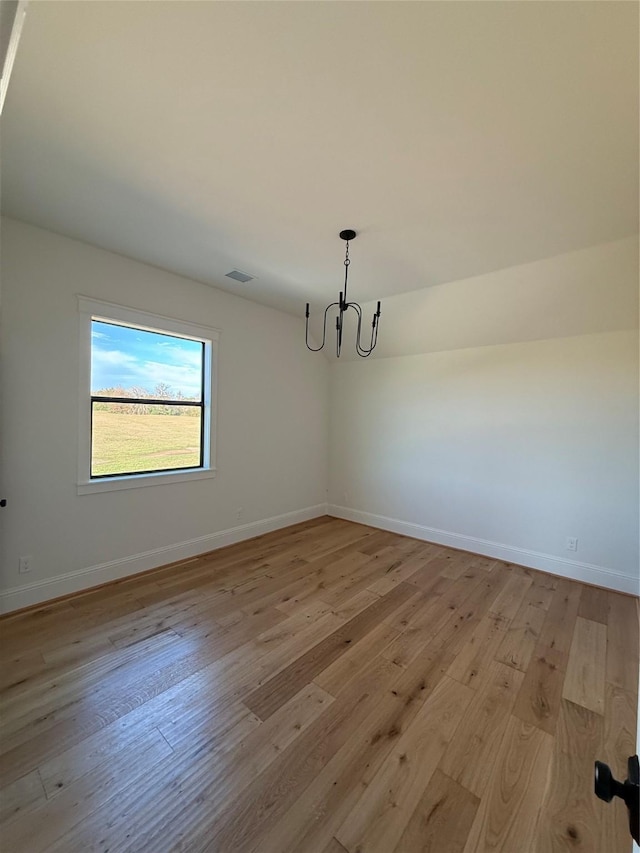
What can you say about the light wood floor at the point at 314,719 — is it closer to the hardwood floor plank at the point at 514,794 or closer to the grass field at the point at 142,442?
the hardwood floor plank at the point at 514,794

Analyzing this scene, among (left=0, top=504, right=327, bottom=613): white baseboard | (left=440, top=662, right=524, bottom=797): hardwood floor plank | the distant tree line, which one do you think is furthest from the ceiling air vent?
(left=440, top=662, right=524, bottom=797): hardwood floor plank

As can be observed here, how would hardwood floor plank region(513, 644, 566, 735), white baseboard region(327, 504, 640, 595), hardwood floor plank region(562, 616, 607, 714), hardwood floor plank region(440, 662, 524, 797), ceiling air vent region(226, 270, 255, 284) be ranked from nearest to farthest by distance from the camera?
hardwood floor plank region(440, 662, 524, 797) < hardwood floor plank region(513, 644, 566, 735) < hardwood floor plank region(562, 616, 607, 714) < white baseboard region(327, 504, 640, 595) < ceiling air vent region(226, 270, 255, 284)

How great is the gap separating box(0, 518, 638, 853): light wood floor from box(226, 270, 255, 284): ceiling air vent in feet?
9.53

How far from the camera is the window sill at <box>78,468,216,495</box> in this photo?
2.89 meters

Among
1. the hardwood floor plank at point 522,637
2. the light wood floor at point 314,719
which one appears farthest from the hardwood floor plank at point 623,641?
the hardwood floor plank at point 522,637

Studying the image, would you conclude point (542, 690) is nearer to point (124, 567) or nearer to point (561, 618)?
point (561, 618)

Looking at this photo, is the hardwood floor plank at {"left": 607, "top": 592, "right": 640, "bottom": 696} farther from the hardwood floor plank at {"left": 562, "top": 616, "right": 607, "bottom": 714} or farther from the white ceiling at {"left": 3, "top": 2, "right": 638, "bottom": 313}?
the white ceiling at {"left": 3, "top": 2, "right": 638, "bottom": 313}

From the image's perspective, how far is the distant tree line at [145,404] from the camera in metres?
3.03

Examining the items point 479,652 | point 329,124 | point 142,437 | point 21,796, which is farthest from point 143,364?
point 479,652

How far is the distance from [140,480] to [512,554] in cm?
389

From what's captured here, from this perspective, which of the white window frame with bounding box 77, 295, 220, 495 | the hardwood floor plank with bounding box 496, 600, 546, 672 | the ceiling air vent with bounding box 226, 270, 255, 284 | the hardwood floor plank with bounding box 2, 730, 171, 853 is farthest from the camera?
the ceiling air vent with bounding box 226, 270, 255, 284

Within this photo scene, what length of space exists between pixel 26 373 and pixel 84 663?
2.06m

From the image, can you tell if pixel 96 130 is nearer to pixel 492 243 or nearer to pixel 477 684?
pixel 492 243

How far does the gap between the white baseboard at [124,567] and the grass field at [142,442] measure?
2.68ft
